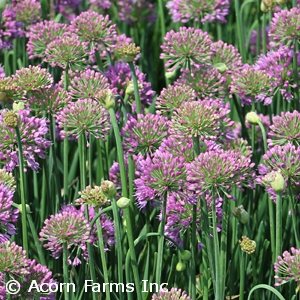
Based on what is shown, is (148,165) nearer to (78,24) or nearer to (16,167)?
(16,167)

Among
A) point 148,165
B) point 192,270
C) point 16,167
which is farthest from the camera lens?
point 16,167

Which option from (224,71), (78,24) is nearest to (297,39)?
(224,71)

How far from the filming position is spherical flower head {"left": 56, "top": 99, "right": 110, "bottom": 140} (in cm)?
239

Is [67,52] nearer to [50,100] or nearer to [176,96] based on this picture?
[50,100]

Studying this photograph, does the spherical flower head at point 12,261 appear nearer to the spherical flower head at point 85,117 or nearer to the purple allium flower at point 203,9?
the spherical flower head at point 85,117

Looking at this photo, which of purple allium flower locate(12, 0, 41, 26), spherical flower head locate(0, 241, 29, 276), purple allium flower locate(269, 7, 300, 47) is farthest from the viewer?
purple allium flower locate(12, 0, 41, 26)

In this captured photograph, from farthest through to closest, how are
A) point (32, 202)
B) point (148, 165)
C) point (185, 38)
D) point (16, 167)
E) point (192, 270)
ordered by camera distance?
point (32, 202) < point (185, 38) < point (16, 167) < point (192, 270) < point (148, 165)

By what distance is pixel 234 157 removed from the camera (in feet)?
7.33

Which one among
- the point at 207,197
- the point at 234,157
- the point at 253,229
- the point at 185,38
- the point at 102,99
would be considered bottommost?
the point at 253,229

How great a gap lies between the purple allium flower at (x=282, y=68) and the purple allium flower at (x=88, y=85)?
0.67 m

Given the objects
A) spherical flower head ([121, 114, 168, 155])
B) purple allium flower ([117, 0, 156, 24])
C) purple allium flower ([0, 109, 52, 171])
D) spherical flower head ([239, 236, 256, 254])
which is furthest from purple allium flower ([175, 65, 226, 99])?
purple allium flower ([117, 0, 156, 24])

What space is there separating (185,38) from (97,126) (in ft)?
1.97

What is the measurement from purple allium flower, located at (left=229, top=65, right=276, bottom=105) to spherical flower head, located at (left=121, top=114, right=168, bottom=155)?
0.49 meters

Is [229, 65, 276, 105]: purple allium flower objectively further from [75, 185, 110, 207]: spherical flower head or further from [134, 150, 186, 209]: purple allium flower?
[75, 185, 110, 207]: spherical flower head
